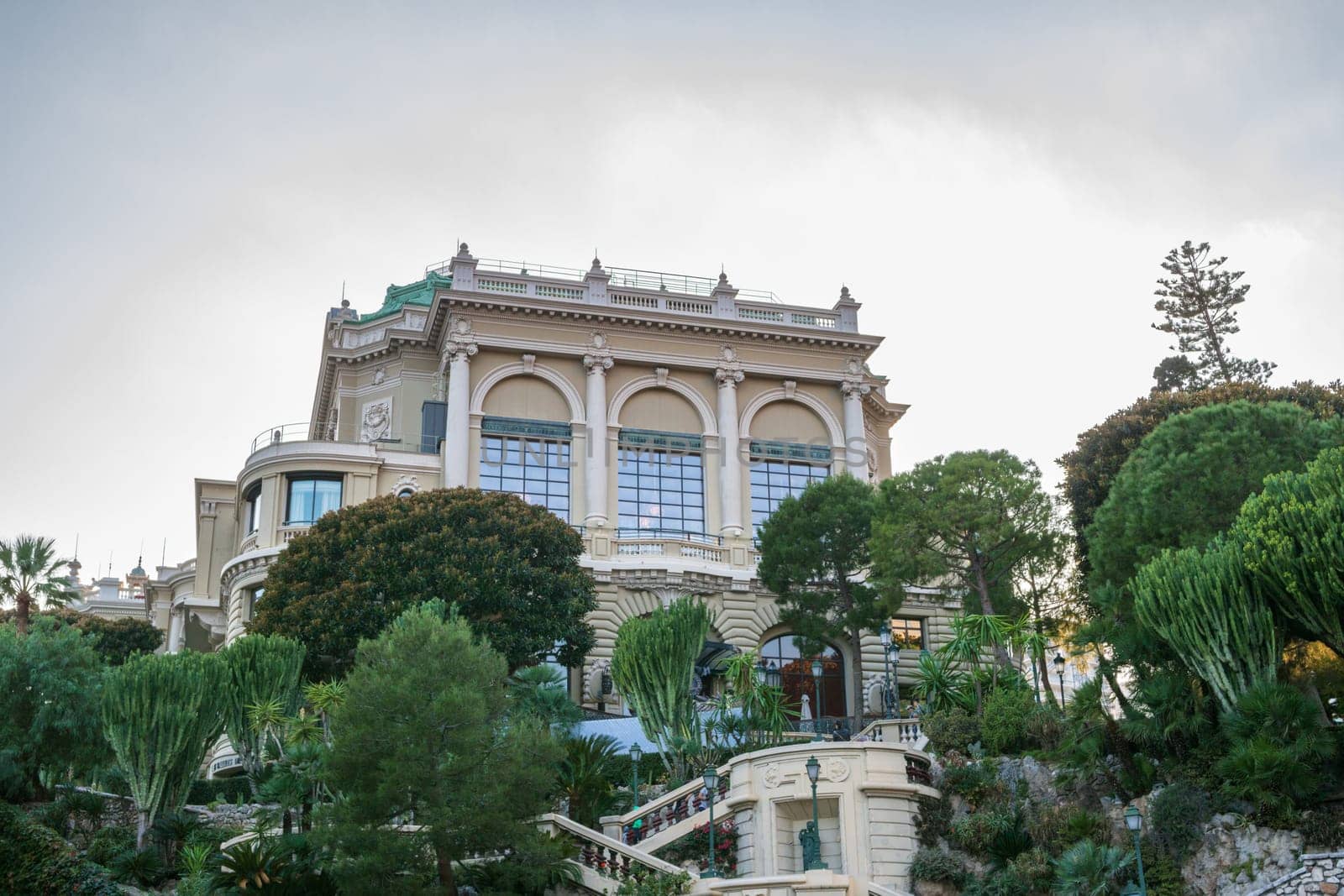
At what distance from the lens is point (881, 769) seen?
29.2 meters

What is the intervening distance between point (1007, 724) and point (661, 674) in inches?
336

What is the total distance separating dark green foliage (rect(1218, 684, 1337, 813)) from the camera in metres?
24.8

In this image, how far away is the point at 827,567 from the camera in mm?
45438

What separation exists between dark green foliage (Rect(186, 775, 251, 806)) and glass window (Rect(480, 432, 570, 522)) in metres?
15.3

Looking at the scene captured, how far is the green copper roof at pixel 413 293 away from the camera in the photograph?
197ft

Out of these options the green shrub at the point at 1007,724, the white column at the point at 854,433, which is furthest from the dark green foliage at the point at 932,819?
the white column at the point at 854,433

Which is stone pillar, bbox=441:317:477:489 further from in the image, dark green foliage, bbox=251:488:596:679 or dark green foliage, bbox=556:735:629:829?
dark green foliage, bbox=556:735:629:829

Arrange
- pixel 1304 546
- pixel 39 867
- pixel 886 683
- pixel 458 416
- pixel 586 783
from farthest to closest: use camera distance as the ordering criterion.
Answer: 1. pixel 458 416
2. pixel 886 683
3. pixel 586 783
4. pixel 39 867
5. pixel 1304 546

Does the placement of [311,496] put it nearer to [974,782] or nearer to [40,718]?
[40,718]

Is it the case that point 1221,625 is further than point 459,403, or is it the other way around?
point 459,403

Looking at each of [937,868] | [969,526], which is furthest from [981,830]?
[969,526]

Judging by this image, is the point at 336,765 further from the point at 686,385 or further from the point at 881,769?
the point at 686,385

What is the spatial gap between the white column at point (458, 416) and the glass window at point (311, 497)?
13.0ft

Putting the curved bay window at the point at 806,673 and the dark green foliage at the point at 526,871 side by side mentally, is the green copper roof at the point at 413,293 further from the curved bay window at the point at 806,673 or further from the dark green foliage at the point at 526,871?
the dark green foliage at the point at 526,871
